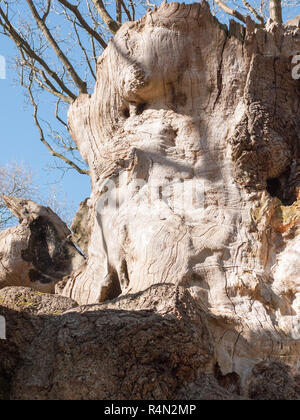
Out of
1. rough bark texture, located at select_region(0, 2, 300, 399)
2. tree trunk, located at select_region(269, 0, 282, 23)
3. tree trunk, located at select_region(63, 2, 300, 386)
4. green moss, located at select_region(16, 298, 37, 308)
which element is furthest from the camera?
tree trunk, located at select_region(269, 0, 282, 23)

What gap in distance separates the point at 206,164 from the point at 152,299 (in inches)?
58.7

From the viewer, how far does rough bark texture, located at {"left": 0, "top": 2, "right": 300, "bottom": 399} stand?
2773 millimetres

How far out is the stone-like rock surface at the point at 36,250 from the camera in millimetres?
5008

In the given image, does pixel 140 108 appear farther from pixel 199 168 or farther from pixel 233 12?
pixel 233 12

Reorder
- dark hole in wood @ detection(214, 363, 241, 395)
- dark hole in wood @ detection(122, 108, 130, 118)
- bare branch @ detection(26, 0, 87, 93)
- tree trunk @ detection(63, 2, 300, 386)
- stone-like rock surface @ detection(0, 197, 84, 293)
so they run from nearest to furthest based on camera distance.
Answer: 1. dark hole in wood @ detection(214, 363, 241, 395)
2. tree trunk @ detection(63, 2, 300, 386)
3. dark hole in wood @ detection(122, 108, 130, 118)
4. stone-like rock surface @ detection(0, 197, 84, 293)
5. bare branch @ detection(26, 0, 87, 93)

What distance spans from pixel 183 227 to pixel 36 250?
6.26 ft

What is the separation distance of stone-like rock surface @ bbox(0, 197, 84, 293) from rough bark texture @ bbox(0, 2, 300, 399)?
576 mm

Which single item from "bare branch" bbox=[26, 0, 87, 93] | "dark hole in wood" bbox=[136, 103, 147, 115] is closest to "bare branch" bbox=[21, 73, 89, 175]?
"bare branch" bbox=[26, 0, 87, 93]

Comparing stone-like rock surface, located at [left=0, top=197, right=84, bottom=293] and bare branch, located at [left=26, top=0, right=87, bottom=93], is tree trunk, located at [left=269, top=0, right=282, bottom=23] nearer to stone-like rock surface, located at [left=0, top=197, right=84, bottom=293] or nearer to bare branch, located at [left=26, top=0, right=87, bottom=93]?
bare branch, located at [left=26, top=0, right=87, bottom=93]

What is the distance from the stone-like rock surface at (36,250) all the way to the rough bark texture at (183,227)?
576mm

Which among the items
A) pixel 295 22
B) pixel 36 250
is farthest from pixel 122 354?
pixel 295 22

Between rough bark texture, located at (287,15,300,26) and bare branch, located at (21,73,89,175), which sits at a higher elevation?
bare branch, located at (21,73,89,175)

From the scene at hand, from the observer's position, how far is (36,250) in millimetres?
A: 5156

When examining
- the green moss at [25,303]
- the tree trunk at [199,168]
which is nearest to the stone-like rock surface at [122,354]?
the green moss at [25,303]
